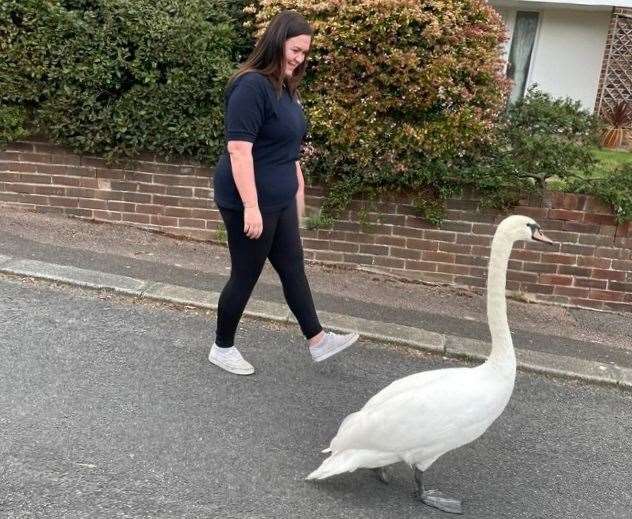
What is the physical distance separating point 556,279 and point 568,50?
7.06 meters

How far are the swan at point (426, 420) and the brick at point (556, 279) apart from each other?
298cm

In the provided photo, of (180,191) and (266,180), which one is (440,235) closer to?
(180,191)

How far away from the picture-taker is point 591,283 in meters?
5.55

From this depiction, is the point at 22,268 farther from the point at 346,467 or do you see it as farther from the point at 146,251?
the point at 346,467

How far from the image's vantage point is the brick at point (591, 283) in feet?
18.2

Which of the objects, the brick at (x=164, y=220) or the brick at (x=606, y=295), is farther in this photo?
the brick at (x=164, y=220)

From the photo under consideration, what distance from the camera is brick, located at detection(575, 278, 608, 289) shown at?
5547 mm

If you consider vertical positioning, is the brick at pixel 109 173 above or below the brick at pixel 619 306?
above

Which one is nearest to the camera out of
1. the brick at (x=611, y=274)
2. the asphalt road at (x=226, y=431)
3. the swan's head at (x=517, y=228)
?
the asphalt road at (x=226, y=431)

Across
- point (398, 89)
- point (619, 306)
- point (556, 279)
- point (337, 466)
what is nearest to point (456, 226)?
point (556, 279)

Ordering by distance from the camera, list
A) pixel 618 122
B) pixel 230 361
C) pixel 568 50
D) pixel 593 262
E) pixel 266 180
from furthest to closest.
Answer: pixel 618 122 → pixel 568 50 → pixel 593 262 → pixel 230 361 → pixel 266 180

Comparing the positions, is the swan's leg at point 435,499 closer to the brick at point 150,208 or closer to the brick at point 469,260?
the brick at point 469,260

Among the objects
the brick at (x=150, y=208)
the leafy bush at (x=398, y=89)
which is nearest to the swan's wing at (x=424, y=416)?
the leafy bush at (x=398, y=89)

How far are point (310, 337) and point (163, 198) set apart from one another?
2794mm
